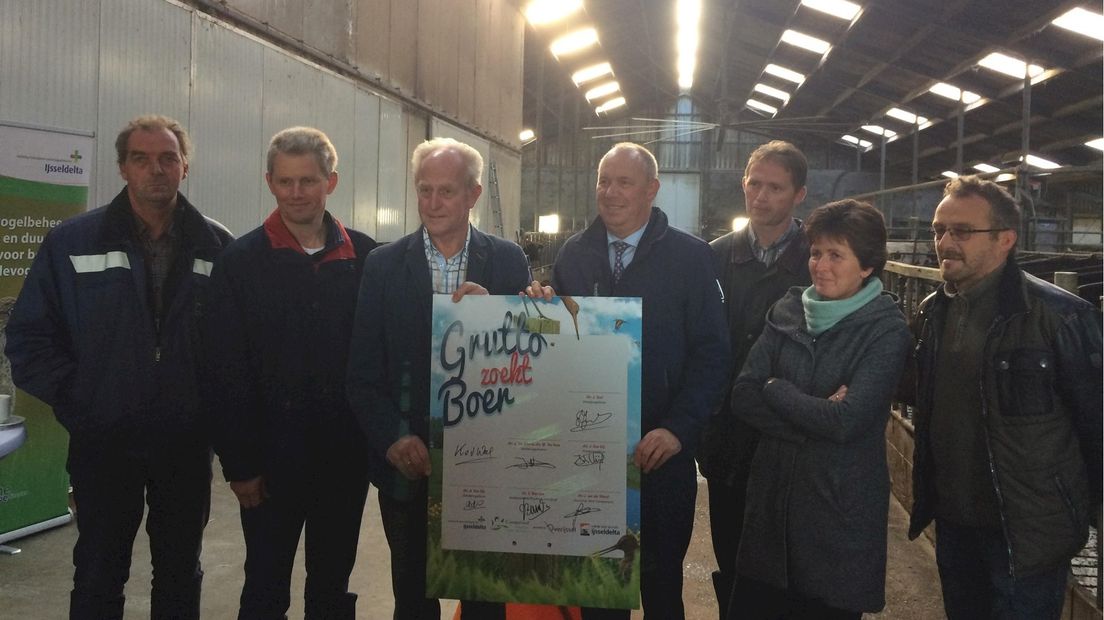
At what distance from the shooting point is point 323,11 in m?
6.49

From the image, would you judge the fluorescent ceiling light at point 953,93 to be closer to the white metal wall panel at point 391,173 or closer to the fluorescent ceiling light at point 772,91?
the fluorescent ceiling light at point 772,91

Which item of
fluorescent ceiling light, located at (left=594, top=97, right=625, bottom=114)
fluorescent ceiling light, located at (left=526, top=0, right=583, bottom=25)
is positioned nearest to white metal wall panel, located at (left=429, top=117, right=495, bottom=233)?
fluorescent ceiling light, located at (left=526, top=0, right=583, bottom=25)

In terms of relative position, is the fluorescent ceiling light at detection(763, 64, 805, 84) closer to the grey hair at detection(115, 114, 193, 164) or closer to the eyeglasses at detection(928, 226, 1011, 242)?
the eyeglasses at detection(928, 226, 1011, 242)

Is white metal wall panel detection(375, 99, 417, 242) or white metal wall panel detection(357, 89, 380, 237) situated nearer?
white metal wall panel detection(357, 89, 380, 237)

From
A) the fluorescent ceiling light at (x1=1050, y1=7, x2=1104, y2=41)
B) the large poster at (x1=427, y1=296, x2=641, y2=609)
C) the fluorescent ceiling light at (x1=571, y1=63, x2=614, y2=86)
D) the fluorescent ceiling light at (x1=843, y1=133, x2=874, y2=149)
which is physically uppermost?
the fluorescent ceiling light at (x1=571, y1=63, x2=614, y2=86)

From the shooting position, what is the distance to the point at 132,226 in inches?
92.6

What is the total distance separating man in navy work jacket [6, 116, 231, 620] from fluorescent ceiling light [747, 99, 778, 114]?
71.2ft

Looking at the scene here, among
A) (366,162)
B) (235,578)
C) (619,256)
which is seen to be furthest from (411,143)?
(619,256)

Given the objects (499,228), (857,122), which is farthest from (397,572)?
(857,122)

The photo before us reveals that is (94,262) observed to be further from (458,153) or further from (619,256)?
(619,256)

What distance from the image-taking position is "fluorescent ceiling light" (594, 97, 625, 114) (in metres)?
24.3

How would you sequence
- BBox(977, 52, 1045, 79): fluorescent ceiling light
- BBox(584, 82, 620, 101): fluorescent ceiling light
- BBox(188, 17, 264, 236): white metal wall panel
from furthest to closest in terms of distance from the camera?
BBox(584, 82, 620, 101): fluorescent ceiling light < BBox(977, 52, 1045, 79): fluorescent ceiling light < BBox(188, 17, 264, 236): white metal wall panel

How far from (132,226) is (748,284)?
1.79 meters

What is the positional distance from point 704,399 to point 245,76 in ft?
14.2
